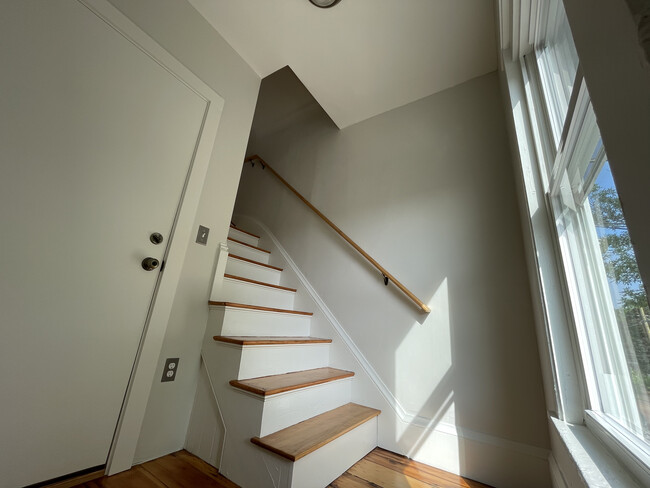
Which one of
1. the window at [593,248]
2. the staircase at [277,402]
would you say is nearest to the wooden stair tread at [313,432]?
the staircase at [277,402]

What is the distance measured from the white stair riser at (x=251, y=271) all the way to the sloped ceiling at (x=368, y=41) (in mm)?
1463

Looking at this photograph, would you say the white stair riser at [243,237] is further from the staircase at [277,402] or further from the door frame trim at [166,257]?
the door frame trim at [166,257]

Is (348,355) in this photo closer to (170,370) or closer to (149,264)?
(170,370)

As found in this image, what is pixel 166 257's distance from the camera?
4.34 ft

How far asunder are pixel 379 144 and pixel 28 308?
2205mm

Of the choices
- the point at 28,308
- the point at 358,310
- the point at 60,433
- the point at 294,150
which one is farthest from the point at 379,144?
the point at 60,433

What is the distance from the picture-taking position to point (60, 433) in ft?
3.21

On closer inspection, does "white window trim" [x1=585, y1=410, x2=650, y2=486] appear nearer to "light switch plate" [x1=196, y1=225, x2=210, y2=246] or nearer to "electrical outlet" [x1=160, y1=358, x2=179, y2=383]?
"electrical outlet" [x1=160, y1=358, x2=179, y2=383]

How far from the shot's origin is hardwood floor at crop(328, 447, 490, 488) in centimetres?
118

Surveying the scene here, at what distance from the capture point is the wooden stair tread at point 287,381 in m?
1.17

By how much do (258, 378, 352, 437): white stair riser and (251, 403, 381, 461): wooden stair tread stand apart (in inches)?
0.9

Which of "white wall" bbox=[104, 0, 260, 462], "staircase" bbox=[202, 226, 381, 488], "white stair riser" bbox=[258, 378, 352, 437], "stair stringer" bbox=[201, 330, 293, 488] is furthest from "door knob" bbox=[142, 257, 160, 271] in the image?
"white stair riser" bbox=[258, 378, 352, 437]

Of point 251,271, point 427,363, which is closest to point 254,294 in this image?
point 251,271

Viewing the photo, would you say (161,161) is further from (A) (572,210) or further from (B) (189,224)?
(A) (572,210)
